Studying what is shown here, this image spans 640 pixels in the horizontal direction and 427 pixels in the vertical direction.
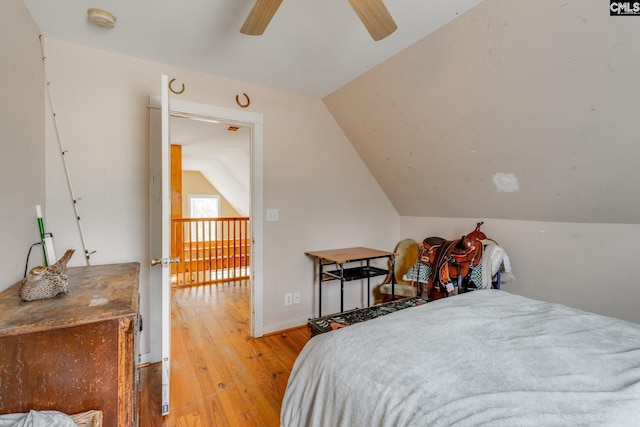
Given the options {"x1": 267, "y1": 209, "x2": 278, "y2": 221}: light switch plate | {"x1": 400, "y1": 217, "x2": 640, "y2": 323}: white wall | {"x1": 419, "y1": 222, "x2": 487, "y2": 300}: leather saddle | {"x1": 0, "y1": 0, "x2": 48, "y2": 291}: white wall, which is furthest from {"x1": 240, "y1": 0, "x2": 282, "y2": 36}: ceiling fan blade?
{"x1": 400, "y1": 217, "x2": 640, "y2": 323}: white wall

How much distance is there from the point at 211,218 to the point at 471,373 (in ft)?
15.3

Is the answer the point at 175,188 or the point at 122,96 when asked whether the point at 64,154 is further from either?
the point at 175,188

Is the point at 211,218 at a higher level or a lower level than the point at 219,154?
lower

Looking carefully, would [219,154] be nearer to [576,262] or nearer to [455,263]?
[455,263]

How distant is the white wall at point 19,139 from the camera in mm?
1335

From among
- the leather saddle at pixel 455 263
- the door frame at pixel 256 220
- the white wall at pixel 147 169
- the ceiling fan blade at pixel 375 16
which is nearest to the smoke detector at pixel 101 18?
the white wall at pixel 147 169

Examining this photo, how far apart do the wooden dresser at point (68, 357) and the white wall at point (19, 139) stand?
16.1 inches

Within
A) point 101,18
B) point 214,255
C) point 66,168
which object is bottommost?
point 214,255

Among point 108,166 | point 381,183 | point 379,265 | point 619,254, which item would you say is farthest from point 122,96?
point 619,254

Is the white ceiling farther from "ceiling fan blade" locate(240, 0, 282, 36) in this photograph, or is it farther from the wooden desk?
the wooden desk

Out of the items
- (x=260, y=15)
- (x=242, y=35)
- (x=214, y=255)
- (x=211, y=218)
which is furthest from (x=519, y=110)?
(x=214, y=255)

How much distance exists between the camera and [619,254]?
2037 millimetres

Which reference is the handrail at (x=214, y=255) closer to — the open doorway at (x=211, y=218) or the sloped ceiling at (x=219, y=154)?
the open doorway at (x=211, y=218)

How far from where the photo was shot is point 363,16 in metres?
1.33
